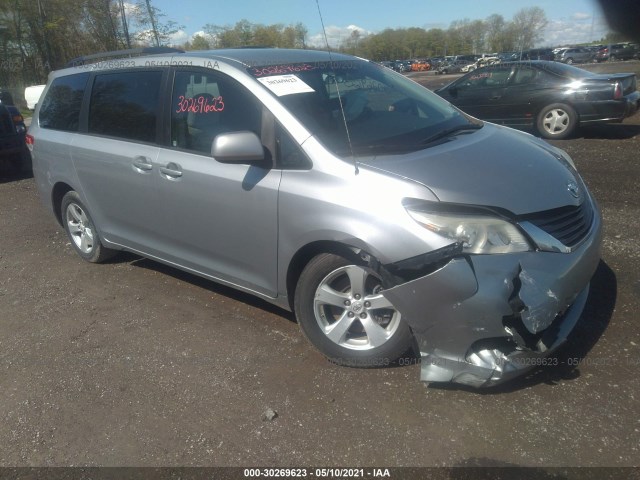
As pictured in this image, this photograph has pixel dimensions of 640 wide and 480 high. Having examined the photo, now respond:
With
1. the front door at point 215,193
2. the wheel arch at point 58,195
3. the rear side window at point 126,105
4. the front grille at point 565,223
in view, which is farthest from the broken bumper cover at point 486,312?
the wheel arch at point 58,195

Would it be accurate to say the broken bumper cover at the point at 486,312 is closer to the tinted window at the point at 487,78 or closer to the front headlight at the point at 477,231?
the front headlight at the point at 477,231

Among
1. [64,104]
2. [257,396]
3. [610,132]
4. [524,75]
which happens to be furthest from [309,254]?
[610,132]

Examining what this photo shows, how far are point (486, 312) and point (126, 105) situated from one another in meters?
3.15

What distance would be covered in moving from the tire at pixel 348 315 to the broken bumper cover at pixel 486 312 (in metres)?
0.26

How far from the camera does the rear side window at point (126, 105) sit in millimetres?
4051

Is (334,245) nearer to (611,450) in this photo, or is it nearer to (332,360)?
(332,360)

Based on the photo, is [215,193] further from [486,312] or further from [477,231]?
[486,312]

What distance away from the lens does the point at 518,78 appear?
33.6 ft

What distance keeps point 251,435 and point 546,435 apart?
1.40 meters

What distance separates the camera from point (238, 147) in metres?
3.17

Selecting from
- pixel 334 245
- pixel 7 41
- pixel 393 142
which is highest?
pixel 393 142

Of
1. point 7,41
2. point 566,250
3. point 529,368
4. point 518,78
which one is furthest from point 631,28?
point 7,41

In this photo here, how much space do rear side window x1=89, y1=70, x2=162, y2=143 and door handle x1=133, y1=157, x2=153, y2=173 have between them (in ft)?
0.48

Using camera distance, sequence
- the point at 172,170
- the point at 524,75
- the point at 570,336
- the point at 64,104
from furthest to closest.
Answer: the point at 524,75 < the point at 64,104 < the point at 172,170 < the point at 570,336
